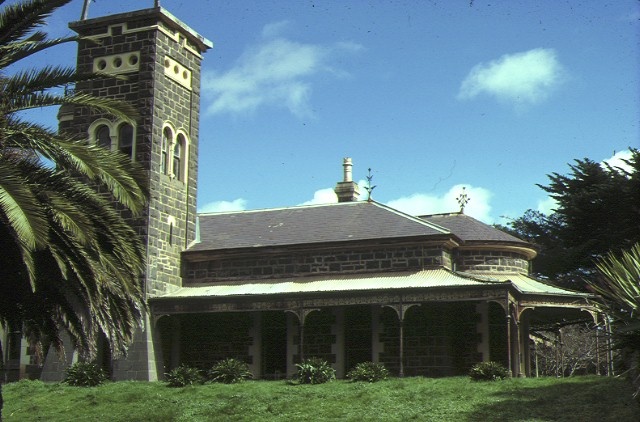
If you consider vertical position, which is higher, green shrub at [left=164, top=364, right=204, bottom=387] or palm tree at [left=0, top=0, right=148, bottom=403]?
palm tree at [left=0, top=0, right=148, bottom=403]

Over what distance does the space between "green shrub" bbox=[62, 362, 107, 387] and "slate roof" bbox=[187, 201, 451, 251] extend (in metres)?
6.40

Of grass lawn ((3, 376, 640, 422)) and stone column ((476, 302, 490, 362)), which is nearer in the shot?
grass lawn ((3, 376, 640, 422))

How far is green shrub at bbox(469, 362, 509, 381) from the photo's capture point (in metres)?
25.3

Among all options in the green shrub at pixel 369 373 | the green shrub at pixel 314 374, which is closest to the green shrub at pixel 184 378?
the green shrub at pixel 314 374

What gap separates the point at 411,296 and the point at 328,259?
4.51 m

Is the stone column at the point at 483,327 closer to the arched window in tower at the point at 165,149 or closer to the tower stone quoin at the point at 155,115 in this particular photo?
the tower stone quoin at the point at 155,115

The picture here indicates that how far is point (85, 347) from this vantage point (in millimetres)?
17078

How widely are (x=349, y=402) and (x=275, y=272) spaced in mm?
10331

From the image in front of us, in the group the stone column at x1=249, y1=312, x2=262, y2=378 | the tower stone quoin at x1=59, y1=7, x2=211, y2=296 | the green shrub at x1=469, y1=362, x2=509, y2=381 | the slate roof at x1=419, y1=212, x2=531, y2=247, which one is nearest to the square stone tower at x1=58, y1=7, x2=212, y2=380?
the tower stone quoin at x1=59, y1=7, x2=211, y2=296

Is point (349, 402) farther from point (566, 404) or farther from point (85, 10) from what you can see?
point (85, 10)

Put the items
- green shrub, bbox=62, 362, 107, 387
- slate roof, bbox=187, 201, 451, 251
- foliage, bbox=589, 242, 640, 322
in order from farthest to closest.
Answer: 1. slate roof, bbox=187, 201, 451, 251
2. green shrub, bbox=62, 362, 107, 387
3. foliage, bbox=589, 242, 640, 322

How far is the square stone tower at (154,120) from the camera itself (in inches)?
1284

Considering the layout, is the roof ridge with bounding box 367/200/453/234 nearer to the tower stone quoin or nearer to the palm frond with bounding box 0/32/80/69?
the tower stone quoin

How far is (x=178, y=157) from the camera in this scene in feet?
114
